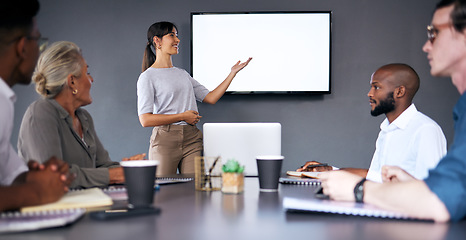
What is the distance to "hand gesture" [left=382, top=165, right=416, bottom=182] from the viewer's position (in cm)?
137

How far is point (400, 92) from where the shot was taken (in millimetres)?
2357

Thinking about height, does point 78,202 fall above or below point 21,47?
below

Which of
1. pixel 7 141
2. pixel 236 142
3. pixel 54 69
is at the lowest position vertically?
pixel 236 142

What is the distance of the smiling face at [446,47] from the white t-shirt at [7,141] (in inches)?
47.0

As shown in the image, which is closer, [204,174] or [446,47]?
[446,47]

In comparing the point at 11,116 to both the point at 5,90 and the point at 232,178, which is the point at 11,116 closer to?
the point at 5,90

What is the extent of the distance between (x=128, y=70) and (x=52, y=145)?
253 cm

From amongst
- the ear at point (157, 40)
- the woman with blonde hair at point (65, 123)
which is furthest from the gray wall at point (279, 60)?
the woman with blonde hair at point (65, 123)

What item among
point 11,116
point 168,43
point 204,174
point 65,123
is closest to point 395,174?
point 204,174

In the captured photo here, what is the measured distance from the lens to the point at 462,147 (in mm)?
993

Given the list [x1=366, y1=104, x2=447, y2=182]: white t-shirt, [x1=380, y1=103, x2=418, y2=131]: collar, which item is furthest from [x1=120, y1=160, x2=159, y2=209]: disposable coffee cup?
[x1=380, y1=103, x2=418, y2=131]: collar

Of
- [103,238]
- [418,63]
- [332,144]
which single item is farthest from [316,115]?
[103,238]

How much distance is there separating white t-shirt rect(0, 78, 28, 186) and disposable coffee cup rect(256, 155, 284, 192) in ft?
2.48

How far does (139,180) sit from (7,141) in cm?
43
